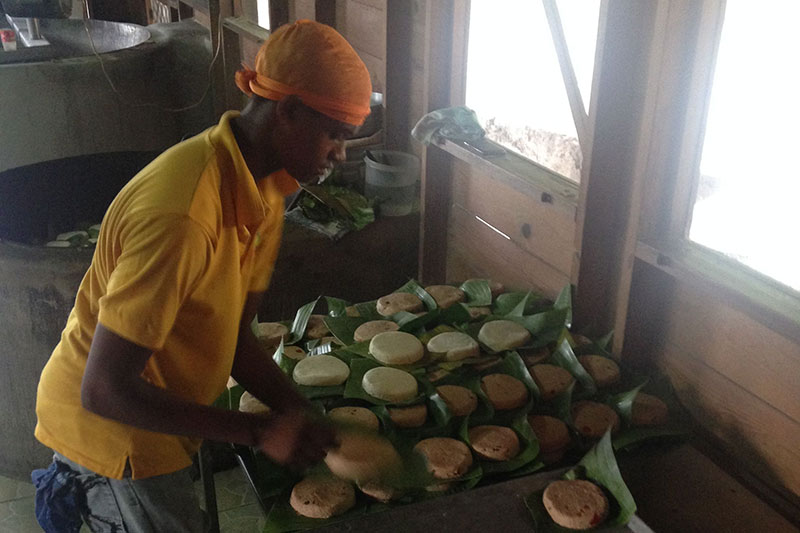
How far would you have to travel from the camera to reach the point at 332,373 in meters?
2.11

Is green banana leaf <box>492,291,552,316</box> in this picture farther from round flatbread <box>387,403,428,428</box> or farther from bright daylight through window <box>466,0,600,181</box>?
round flatbread <box>387,403,428,428</box>

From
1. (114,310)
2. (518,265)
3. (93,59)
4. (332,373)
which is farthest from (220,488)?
(93,59)

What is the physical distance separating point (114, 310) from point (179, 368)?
1.05 feet

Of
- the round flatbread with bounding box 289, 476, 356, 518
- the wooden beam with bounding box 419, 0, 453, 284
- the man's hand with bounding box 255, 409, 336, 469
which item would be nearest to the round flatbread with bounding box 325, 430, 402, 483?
the man's hand with bounding box 255, 409, 336, 469

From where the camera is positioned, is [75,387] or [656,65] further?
[656,65]

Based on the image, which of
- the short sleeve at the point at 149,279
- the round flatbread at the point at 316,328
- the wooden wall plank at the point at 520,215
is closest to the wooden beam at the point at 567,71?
the wooden wall plank at the point at 520,215

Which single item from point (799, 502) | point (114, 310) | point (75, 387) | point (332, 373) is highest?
point (114, 310)

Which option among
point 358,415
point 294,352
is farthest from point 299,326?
point 358,415

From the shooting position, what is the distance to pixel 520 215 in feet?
8.97

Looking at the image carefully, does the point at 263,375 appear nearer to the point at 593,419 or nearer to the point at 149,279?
the point at 149,279

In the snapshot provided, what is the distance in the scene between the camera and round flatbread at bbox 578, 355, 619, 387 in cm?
213

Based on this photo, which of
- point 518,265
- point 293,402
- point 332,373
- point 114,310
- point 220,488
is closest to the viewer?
point 114,310

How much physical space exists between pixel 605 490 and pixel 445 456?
38 cm

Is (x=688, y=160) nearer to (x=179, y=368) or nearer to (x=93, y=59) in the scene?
(x=179, y=368)
